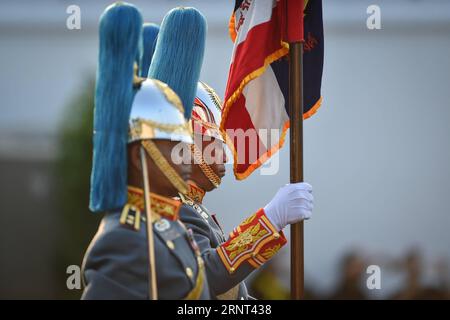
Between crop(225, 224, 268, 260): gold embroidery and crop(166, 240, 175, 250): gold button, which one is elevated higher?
crop(166, 240, 175, 250): gold button

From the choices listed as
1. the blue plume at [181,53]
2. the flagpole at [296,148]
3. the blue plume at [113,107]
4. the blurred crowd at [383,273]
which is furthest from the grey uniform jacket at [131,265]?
the blurred crowd at [383,273]

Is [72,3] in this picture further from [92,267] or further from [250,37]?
[92,267]

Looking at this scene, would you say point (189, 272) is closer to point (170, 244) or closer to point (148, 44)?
point (170, 244)

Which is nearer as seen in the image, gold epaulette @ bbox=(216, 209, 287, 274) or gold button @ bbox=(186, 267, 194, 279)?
gold button @ bbox=(186, 267, 194, 279)

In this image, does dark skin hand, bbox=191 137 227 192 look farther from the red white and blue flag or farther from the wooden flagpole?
the wooden flagpole

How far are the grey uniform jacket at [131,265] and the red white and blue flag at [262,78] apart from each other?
1.13 m

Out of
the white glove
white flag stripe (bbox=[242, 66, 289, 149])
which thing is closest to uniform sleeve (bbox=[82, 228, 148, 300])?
the white glove

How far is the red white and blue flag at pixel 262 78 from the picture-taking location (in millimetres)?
4168

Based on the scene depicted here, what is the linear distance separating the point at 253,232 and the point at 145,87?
921 millimetres

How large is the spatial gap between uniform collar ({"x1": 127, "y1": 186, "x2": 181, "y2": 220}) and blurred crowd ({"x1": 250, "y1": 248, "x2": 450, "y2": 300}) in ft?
14.5

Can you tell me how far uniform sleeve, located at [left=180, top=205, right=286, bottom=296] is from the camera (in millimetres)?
3816

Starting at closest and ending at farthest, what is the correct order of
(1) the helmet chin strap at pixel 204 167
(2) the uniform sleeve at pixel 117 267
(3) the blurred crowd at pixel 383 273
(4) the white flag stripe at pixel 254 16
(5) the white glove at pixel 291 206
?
(2) the uniform sleeve at pixel 117 267
(5) the white glove at pixel 291 206
(4) the white flag stripe at pixel 254 16
(1) the helmet chin strap at pixel 204 167
(3) the blurred crowd at pixel 383 273

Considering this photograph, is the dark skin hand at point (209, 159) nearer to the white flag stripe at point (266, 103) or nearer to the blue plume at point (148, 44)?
the white flag stripe at point (266, 103)

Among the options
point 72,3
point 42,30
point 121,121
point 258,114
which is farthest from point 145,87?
point 42,30
